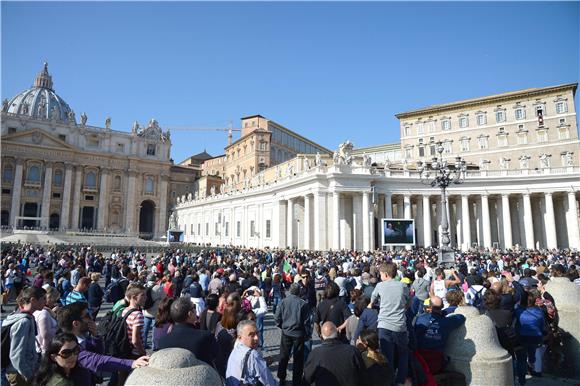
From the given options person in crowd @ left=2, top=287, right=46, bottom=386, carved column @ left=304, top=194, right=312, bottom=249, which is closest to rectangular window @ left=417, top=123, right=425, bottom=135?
carved column @ left=304, top=194, right=312, bottom=249

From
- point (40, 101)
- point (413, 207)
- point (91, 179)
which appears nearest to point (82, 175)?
point (91, 179)

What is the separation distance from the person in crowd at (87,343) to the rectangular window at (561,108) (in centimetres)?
5443

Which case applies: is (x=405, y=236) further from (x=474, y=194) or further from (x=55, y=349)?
(x=55, y=349)

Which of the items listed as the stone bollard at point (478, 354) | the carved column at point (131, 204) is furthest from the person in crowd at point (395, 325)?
the carved column at point (131, 204)

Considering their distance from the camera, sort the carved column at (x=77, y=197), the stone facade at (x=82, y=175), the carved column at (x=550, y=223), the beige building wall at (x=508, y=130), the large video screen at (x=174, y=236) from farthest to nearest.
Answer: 1. the carved column at (x=77, y=197)
2. the stone facade at (x=82, y=175)
3. the beige building wall at (x=508, y=130)
4. the large video screen at (x=174, y=236)
5. the carved column at (x=550, y=223)

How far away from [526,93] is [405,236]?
33.4 metres

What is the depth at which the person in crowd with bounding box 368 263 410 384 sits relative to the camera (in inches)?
181

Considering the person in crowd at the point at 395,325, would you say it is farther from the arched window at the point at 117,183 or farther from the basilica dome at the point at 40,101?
the basilica dome at the point at 40,101

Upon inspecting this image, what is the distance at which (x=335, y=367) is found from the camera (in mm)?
3354

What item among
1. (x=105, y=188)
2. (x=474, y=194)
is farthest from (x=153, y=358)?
(x=105, y=188)

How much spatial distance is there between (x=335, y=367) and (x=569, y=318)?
5.38 m

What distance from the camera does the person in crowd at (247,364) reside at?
11.8 ft

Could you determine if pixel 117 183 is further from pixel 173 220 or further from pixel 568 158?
pixel 568 158

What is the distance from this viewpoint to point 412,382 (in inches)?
163
